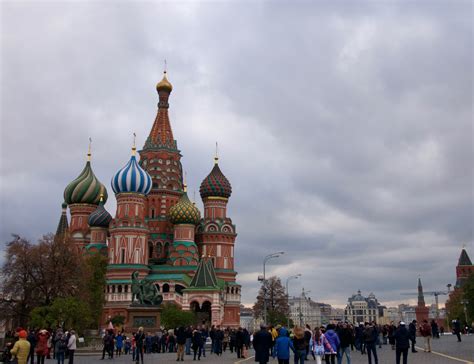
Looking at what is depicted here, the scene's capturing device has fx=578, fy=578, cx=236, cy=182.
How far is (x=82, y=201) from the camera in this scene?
86.9m

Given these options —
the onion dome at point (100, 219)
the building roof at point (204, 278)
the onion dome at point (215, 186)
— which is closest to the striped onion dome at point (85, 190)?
the onion dome at point (100, 219)

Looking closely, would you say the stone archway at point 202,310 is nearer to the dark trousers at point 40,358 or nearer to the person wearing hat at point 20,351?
the dark trousers at point 40,358

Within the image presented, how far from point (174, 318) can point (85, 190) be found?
33.7m

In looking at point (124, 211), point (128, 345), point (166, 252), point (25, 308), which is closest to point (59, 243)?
point (25, 308)

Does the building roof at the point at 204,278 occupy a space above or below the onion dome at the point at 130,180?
below

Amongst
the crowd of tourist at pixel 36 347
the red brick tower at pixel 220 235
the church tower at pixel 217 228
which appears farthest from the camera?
the church tower at pixel 217 228

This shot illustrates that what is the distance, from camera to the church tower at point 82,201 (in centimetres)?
8581

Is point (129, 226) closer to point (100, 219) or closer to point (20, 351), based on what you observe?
point (100, 219)

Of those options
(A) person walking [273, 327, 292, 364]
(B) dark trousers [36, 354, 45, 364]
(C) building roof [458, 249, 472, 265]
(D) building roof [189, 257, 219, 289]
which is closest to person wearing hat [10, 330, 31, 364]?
(A) person walking [273, 327, 292, 364]

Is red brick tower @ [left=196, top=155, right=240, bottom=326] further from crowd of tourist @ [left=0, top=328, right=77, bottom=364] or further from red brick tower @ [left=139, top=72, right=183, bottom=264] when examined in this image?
crowd of tourist @ [left=0, top=328, right=77, bottom=364]

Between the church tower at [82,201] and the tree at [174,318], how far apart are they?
27986 mm

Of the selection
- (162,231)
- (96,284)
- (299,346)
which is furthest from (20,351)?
(162,231)

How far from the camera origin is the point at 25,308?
2014 inches

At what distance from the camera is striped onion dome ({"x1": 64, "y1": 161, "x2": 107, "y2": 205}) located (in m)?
86.9
